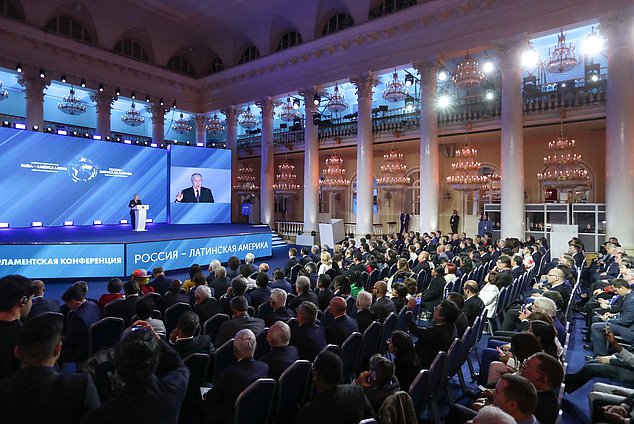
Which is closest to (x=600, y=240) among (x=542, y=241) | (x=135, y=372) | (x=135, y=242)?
(x=542, y=241)

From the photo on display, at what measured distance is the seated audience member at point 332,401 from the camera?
219 centimetres

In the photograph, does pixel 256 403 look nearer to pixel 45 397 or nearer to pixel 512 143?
pixel 45 397

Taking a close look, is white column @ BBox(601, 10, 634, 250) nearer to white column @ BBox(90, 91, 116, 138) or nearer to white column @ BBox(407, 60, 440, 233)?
white column @ BBox(407, 60, 440, 233)

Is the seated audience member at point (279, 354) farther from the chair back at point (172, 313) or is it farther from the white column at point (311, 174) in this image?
the white column at point (311, 174)

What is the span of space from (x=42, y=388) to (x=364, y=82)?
48.9 ft

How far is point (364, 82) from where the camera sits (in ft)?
49.7

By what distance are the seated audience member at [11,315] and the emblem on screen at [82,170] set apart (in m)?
13.4

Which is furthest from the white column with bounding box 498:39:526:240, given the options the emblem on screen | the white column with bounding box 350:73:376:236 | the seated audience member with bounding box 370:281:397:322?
the emblem on screen

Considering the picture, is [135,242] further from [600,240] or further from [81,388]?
[600,240]

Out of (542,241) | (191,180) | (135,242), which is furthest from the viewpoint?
(191,180)

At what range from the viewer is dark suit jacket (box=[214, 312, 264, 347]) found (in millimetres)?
3666

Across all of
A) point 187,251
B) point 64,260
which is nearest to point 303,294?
point 187,251

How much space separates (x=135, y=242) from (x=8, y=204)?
671 centimetres

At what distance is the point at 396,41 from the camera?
46.8ft
